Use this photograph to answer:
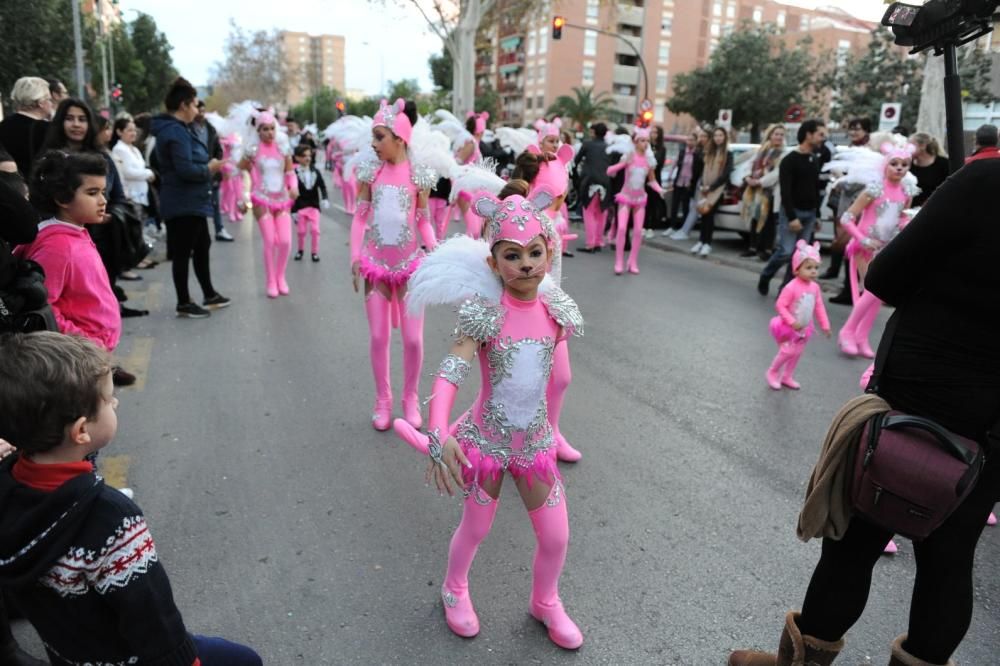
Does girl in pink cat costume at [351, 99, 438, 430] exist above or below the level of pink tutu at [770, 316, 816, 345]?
→ above

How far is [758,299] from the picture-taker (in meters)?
9.01

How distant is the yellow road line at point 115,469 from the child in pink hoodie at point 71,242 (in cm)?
85

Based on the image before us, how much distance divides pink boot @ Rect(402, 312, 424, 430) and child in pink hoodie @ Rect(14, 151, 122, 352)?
1.68m

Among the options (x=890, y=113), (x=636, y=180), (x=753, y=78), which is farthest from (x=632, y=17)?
(x=636, y=180)

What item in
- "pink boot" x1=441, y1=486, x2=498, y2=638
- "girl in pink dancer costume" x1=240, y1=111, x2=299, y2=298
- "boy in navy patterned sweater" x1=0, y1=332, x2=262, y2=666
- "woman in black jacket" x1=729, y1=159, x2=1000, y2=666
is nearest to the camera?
"boy in navy patterned sweater" x1=0, y1=332, x2=262, y2=666

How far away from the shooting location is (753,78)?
3962 cm

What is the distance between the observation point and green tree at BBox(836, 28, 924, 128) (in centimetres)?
2375

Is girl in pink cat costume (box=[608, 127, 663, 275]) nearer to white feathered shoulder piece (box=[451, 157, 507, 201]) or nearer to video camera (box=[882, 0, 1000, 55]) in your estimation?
white feathered shoulder piece (box=[451, 157, 507, 201])

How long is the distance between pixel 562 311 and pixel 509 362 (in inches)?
11.8

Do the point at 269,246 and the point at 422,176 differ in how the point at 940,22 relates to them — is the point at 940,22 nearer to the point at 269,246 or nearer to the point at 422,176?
the point at 422,176

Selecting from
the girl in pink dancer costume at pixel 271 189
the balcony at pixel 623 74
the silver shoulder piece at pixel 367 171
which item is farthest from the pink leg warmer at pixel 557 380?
the balcony at pixel 623 74

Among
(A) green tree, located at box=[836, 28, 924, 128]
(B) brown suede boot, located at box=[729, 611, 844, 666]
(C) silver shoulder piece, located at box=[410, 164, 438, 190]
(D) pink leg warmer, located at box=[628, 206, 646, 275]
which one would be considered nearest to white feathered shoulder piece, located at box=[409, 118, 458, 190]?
(C) silver shoulder piece, located at box=[410, 164, 438, 190]

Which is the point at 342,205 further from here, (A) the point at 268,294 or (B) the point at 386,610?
(B) the point at 386,610

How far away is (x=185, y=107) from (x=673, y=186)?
997 cm
